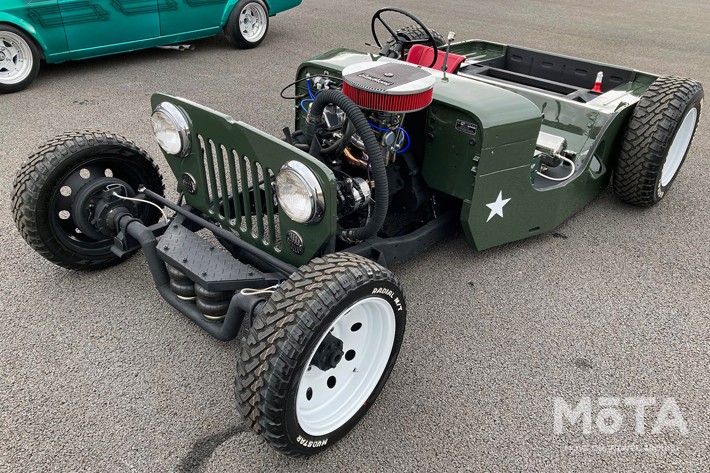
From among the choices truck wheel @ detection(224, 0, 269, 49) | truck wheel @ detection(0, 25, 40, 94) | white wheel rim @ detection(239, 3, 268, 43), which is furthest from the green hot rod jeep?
white wheel rim @ detection(239, 3, 268, 43)

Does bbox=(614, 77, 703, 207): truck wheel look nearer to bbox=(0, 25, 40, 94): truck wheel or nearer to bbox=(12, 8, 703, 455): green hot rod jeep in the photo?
bbox=(12, 8, 703, 455): green hot rod jeep

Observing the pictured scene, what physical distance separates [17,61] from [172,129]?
444 cm

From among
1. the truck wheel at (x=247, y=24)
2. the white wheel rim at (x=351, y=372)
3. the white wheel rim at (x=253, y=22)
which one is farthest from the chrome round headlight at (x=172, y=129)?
the white wheel rim at (x=253, y=22)

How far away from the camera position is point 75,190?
9.66 feet

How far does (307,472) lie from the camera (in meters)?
2.22

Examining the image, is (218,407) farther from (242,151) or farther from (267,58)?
(267,58)

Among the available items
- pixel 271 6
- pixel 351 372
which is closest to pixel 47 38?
pixel 271 6

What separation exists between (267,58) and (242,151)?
213 inches

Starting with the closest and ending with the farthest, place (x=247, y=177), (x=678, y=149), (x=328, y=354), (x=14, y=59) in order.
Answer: (x=328, y=354)
(x=247, y=177)
(x=678, y=149)
(x=14, y=59)

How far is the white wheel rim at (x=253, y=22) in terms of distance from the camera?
25.2 ft

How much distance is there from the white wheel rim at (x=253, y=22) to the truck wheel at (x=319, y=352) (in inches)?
248

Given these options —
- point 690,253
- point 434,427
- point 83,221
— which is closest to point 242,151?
point 83,221

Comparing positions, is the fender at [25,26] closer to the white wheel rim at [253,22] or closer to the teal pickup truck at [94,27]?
the teal pickup truck at [94,27]

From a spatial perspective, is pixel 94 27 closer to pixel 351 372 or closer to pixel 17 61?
pixel 17 61
